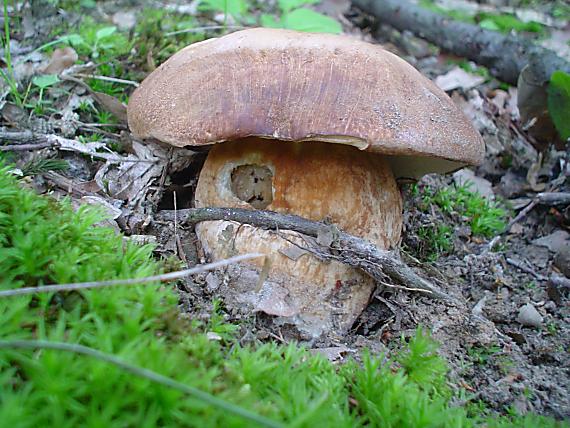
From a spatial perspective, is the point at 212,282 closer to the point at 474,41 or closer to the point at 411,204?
the point at 411,204

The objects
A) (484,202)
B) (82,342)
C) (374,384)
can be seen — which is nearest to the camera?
(82,342)

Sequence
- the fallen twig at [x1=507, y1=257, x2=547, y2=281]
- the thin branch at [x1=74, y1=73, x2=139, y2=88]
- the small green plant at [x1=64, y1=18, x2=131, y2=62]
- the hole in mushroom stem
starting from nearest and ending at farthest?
the hole in mushroom stem, the fallen twig at [x1=507, y1=257, x2=547, y2=281], the thin branch at [x1=74, y1=73, x2=139, y2=88], the small green plant at [x1=64, y1=18, x2=131, y2=62]

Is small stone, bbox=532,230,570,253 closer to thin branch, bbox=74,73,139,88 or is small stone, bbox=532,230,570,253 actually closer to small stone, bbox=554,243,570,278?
small stone, bbox=554,243,570,278

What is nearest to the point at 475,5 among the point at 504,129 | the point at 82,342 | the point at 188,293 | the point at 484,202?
the point at 504,129

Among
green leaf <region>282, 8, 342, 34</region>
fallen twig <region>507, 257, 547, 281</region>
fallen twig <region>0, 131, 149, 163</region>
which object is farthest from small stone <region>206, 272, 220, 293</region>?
green leaf <region>282, 8, 342, 34</region>

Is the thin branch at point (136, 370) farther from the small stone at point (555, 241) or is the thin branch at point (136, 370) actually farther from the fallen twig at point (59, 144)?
the small stone at point (555, 241)

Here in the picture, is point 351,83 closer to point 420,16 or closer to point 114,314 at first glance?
point 114,314
